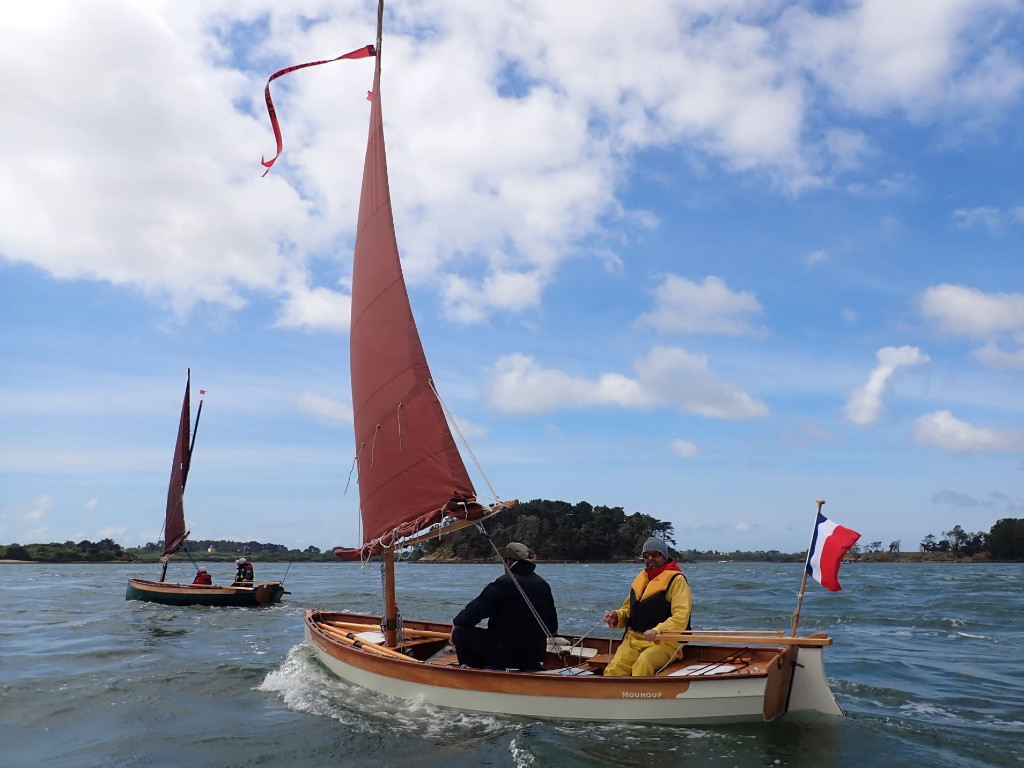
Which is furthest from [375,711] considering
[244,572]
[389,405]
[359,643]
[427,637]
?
[244,572]

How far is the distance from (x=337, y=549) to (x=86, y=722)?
4067 millimetres

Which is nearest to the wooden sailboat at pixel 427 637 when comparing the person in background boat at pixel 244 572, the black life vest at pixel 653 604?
the black life vest at pixel 653 604

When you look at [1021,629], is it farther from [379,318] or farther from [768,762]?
[379,318]

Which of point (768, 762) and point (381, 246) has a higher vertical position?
point (381, 246)

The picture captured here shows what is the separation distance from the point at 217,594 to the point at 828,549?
23.7 m

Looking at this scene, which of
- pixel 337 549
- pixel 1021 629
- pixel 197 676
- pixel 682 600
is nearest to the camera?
pixel 682 600

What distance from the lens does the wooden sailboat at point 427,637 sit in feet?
27.0

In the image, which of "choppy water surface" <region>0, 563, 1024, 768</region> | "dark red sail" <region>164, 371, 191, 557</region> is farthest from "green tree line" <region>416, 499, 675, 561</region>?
"choppy water surface" <region>0, 563, 1024, 768</region>

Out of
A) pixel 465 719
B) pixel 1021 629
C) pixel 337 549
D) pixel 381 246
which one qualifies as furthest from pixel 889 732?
pixel 1021 629

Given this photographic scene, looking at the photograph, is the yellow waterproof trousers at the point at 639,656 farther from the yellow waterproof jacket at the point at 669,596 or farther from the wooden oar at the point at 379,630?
the wooden oar at the point at 379,630

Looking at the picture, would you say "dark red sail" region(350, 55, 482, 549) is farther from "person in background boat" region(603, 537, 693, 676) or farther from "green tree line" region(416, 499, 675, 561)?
"green tree line" region(416, 499, 675, 561)

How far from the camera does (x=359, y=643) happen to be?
1154 cm

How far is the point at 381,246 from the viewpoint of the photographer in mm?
11742

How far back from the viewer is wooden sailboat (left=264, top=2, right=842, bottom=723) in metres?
8.24
